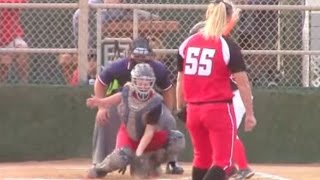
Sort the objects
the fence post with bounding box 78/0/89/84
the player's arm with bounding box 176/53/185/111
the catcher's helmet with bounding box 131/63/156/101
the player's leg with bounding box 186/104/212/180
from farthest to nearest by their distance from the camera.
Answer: the fence post with bounding box 78/0/89/84 → the catcher's helmet with bounding box 131/63/156/101 → the player's arm with bounding box 176/53/185/111 → the player's leg with bounding box 186/104/212/180

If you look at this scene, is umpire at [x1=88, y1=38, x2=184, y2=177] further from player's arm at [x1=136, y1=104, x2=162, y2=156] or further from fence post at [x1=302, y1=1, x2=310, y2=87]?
fence post at [x1=302, y1=1, x2=310, y2=87]

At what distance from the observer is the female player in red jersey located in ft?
26.4

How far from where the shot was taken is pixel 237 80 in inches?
320

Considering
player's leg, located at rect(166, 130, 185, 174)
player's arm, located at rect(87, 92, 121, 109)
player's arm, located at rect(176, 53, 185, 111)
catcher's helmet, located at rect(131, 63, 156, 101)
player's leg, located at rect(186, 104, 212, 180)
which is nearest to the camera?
player's leg, located at rect(186, 104, 212, 180)

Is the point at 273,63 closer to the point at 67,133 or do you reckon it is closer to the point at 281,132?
the point at 281,132

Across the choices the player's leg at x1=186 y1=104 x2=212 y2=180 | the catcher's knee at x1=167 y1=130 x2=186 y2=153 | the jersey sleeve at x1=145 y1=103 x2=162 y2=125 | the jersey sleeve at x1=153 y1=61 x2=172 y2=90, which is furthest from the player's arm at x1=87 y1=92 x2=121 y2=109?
the player's leg at x1=186 y1=104 x2=212 y2=180

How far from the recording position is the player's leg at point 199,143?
815 centimetres

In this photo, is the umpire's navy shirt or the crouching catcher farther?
the umpire's navy shirt

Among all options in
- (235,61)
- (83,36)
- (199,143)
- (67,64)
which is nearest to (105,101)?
(199,143)

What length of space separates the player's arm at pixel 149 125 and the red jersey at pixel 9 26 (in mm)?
3051

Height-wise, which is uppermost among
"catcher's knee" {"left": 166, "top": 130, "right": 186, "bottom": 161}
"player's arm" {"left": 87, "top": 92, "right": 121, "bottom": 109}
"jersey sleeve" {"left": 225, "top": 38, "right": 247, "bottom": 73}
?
"jersey sleeve" {"left": 225, "top": 38, "right": 247, "bottom": 73}

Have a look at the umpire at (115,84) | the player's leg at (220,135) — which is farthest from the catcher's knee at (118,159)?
the player's leg at (220,135)

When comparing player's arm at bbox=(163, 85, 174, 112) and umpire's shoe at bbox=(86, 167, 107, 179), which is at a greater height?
player's arm at bbox=(163, 85, 174, 112)

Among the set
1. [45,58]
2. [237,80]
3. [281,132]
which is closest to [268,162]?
[281,132]
